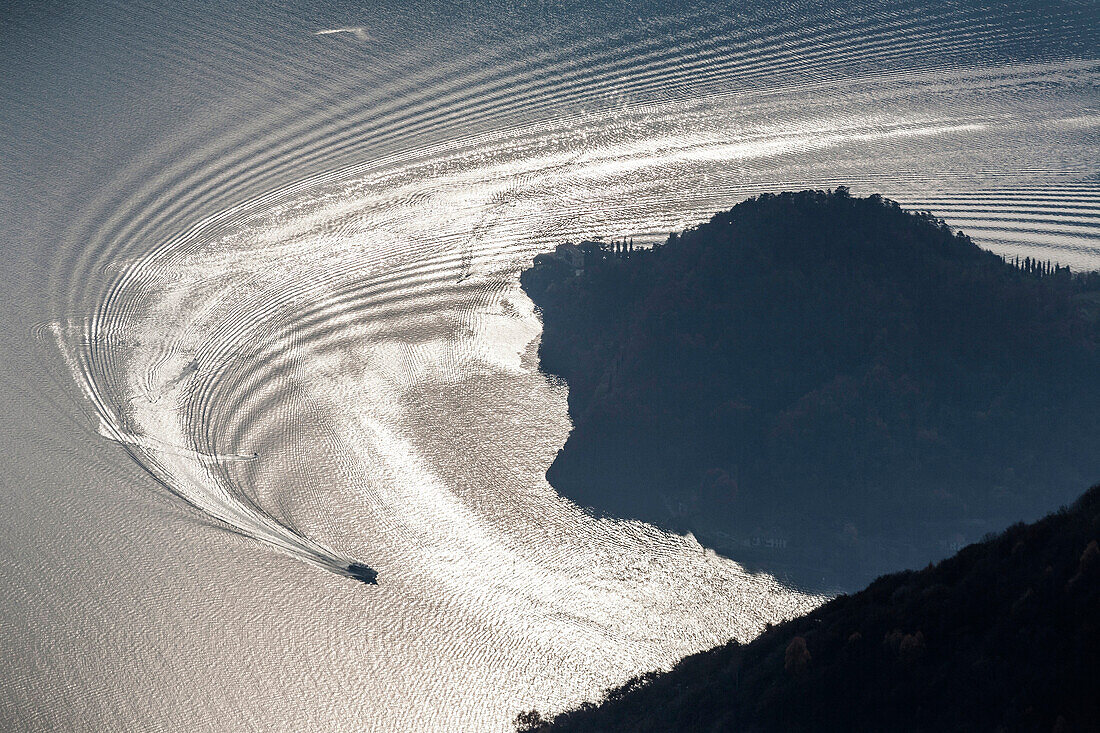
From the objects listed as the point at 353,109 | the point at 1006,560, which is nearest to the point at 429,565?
the point at 1006,560

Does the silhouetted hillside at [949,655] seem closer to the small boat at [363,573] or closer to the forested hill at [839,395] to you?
the small boat at [363,573]

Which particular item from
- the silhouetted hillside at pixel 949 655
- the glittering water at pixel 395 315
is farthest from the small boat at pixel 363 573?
the silhouetted hillside at pixel 949 655

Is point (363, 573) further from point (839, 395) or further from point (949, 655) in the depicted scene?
point (949, 655)

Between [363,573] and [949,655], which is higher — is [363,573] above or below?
below

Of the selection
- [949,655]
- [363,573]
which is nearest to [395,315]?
[363,573]

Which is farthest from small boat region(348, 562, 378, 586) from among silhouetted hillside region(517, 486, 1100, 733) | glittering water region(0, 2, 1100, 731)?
silhouetted hillside region(517, 486, 1100, 733)
